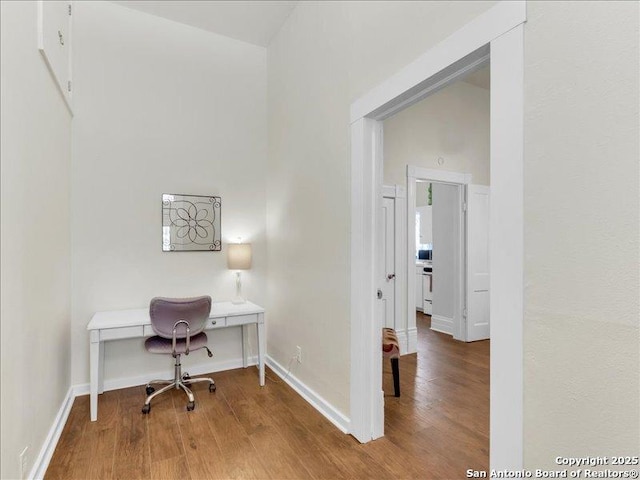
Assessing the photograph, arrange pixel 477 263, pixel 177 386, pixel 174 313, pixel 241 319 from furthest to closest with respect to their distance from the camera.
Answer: pixel 477 263 < pixel 241 319 < pixel 177 386 < pixel 174 313

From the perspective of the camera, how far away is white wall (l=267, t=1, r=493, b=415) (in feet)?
6.95

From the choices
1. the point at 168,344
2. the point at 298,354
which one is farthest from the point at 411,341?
the point at 168,344

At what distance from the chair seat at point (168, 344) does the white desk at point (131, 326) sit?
0.25ft

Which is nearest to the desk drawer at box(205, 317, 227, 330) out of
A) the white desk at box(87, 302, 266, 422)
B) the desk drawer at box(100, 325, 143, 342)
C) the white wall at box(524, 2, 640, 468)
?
the white desk at box(87, 302, 266, 422)

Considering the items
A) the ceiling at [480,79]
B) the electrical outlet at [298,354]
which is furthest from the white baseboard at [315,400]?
the ceiling at [480,79]

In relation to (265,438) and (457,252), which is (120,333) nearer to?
(265,438)

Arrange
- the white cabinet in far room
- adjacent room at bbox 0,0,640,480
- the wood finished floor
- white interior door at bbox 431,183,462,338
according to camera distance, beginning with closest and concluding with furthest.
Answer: adjacent room at bbox 0,0,640,480, the wood finished floor, white interior door at bbox 431,183,462,338, the white cabinet in far room

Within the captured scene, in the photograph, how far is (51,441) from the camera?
89.5 inches

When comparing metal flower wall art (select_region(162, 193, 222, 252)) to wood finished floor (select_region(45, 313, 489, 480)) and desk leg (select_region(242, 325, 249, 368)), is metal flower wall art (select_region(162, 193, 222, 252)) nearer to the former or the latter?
desk leg (select_region(242, 325, 249, 368))

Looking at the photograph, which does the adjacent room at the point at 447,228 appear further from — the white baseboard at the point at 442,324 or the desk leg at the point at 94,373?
the desk leg at the point at 94,373

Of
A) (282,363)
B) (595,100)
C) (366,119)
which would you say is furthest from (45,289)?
(595,100)

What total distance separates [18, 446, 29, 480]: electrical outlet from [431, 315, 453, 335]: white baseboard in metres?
4.74

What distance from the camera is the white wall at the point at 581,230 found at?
1118 millimetres

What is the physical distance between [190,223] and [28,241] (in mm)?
1746
